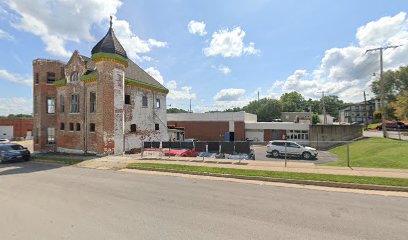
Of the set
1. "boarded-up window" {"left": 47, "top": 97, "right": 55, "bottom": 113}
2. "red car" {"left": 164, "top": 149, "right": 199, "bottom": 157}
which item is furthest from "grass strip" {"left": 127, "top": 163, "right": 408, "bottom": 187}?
"boarded-up window" {"left": 47, "top": 97, "right": 55, "bottom": 113}

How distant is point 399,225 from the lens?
546cm

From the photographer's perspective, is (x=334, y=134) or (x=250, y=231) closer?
(x=250, y=231)

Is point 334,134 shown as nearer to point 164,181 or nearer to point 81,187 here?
point 164,181

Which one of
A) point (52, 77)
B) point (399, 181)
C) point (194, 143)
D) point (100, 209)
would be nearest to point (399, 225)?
point (399, 181)

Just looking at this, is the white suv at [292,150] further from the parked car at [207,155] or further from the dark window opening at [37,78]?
the dark window opening at [37,78]

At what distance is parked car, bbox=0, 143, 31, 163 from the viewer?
1784cm

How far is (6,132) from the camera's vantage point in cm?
4994

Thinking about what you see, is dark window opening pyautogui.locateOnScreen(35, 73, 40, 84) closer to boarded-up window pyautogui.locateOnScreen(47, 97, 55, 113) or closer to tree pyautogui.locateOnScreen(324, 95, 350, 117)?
boarded-up window pyautogui.locateOnScreen(47, 97, 55, 113)

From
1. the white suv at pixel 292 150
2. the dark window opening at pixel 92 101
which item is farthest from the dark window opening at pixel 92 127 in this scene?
the white suv at pixel 292 150

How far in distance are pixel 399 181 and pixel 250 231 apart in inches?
333

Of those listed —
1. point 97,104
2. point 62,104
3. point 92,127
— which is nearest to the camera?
point 97,104

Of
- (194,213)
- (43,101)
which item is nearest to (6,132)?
(43,101)

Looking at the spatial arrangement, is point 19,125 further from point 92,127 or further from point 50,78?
point 92,127

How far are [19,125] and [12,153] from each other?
4602 cm
